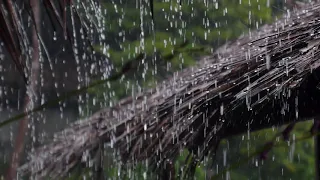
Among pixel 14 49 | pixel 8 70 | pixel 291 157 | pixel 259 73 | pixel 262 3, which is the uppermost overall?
pixel 14 49

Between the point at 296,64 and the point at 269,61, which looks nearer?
the point at 296,64

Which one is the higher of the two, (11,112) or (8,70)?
(8,70)

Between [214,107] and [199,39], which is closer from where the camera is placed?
[214,107]

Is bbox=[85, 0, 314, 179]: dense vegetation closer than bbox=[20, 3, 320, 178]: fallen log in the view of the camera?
No

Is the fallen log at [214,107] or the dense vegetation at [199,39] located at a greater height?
the fallen log at [214,107]

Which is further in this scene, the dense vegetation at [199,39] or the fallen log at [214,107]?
the dense vegetation at [199,39]

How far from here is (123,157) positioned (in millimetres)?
2859

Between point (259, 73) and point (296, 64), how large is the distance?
166 millimetres

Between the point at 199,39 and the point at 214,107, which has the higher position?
the point at 214,107

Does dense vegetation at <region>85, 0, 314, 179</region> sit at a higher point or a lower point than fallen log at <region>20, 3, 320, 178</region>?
lower

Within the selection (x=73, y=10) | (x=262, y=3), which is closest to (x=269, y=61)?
(x=73, y=10)

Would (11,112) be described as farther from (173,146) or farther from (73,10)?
(73,10)

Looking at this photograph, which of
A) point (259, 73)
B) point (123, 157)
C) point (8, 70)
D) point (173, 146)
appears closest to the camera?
point (259, 73)

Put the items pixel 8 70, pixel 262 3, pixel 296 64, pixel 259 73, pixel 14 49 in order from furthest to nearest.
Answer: pixel 8 70, pixel 262 3, pixel 259 73, pixel 296 64, pixel 14 49
